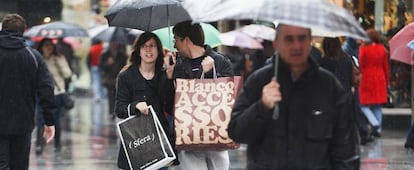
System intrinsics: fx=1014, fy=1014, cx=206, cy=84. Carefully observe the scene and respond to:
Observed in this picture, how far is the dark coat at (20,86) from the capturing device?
27.8 feet

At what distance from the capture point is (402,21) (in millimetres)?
17734

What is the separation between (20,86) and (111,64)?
14.2 metres

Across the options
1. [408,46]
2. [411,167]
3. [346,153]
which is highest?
[408,46]

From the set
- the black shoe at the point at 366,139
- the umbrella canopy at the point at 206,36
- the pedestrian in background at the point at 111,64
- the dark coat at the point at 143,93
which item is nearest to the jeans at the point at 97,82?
the pedestrian in background at the point at 111,64

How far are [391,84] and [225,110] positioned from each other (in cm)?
1102

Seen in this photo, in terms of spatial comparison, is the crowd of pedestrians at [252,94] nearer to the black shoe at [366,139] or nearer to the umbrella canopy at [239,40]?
the black shoe at [366,139]

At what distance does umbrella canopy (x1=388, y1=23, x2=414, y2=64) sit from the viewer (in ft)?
33.4

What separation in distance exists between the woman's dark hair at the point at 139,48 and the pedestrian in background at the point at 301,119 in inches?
110


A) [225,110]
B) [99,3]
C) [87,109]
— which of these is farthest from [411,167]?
[99,3]

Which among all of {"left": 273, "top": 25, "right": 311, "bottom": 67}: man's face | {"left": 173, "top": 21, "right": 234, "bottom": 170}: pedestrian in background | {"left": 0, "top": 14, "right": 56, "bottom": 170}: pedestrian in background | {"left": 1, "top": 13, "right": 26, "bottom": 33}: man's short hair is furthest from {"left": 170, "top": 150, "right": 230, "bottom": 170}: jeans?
{"left": 273, "top": 25, "right": 311, "bottom": 67}: man's face

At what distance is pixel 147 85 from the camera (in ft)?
25.5

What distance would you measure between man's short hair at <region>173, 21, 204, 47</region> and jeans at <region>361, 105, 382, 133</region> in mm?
8089

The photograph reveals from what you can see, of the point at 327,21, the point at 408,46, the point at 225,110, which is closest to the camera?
the point at 327,21

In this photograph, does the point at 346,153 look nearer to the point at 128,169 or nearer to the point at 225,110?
the point at 225,110
